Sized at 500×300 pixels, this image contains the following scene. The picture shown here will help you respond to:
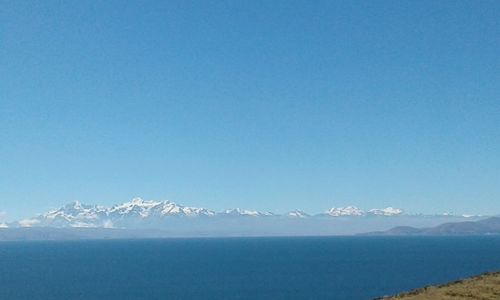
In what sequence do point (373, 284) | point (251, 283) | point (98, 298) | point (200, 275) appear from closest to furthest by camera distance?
point (98, 298), point (373, 284), point (251, 283), point (200, 275)

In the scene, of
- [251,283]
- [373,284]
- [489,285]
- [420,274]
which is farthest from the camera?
[420,274]

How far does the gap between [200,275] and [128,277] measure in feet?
79.3

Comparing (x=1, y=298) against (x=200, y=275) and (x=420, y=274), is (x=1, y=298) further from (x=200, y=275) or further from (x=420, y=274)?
(x=420, y=274)

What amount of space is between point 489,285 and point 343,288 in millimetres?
89233

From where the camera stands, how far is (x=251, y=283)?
→ 148 metres

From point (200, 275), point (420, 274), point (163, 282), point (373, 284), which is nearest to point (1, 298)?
point (163, 282)

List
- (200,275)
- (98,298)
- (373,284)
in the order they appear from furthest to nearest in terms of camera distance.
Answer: (200,275) < (373,284) < (98,298)

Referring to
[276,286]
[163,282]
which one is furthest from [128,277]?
[276,286]

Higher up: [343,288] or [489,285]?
[489,285]

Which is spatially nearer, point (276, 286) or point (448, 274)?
point (276, 286)

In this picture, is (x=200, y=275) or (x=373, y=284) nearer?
(x=373, y=284)

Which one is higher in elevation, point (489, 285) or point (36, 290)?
point (489, 285)

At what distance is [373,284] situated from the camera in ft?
452

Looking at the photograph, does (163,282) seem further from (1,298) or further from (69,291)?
(1,298)
